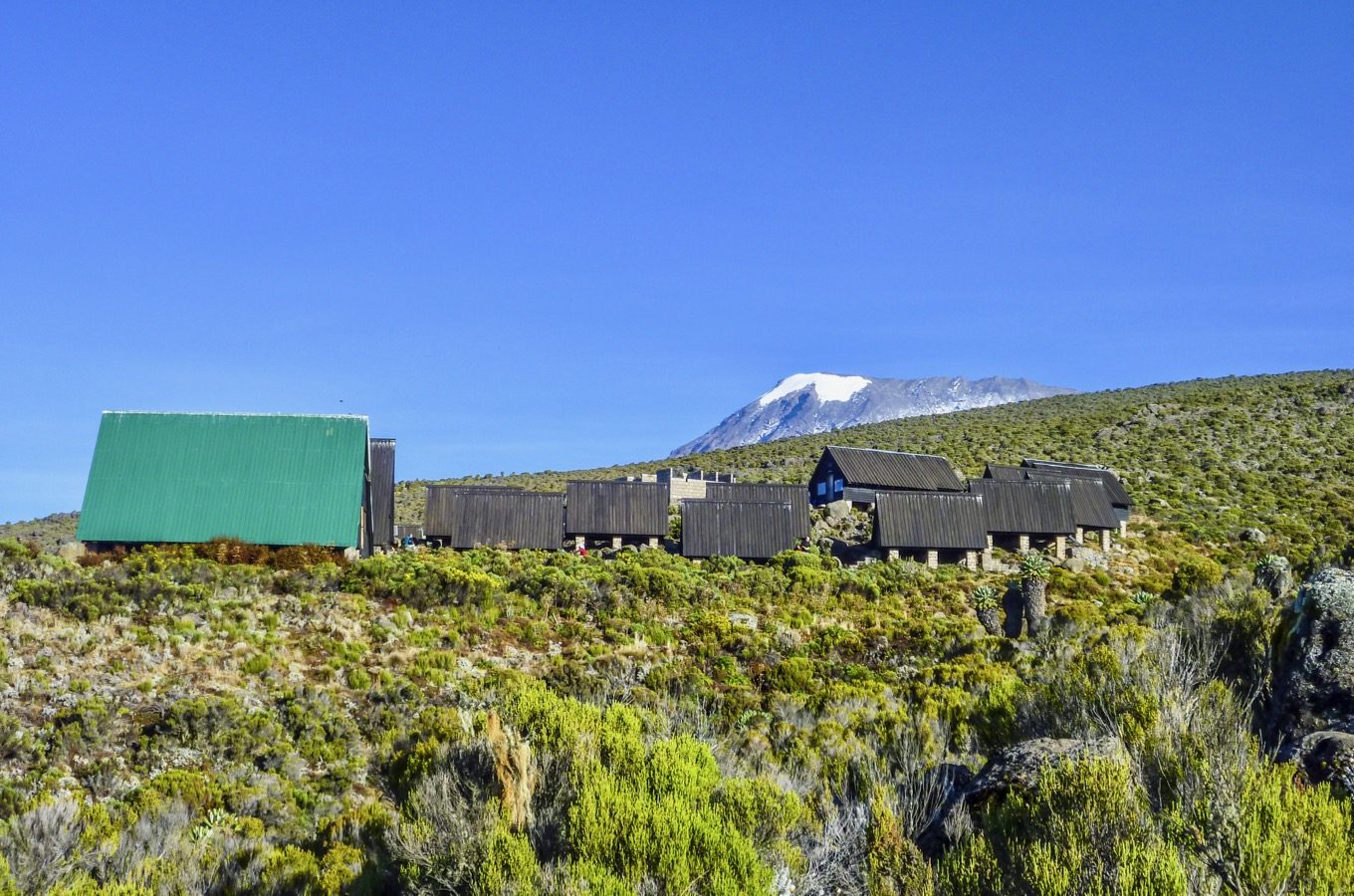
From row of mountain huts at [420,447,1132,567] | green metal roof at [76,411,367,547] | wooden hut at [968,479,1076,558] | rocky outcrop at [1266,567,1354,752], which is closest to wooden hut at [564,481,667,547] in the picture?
row of mountain huts at [420,447,1132,567]

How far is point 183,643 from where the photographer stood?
19.3m

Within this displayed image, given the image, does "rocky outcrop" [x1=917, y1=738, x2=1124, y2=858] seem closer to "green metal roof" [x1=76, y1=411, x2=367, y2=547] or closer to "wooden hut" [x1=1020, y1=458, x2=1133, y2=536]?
"green metal roof" [x1=76, y1=411, x2=367, y2=547]

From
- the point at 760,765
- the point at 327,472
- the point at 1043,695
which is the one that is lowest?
the point at 760,765

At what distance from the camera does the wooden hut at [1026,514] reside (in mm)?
38625

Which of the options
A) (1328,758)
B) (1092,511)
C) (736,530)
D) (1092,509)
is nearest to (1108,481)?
(1092,509)

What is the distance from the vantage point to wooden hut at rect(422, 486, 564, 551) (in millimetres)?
36750

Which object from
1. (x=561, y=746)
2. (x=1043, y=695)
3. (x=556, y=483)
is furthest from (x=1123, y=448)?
(x=561, y=746)

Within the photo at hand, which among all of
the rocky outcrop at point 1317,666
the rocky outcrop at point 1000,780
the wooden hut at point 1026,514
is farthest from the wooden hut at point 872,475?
the rocky outcrop at point 1000,780

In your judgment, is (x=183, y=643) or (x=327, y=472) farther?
(x=327, y=472)

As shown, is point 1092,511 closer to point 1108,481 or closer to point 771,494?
point 1108,481

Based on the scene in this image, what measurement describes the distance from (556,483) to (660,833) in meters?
55.1

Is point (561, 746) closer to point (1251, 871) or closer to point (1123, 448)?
point (1251, 871)

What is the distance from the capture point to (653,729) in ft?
43.9

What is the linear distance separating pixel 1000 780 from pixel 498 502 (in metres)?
29.8
